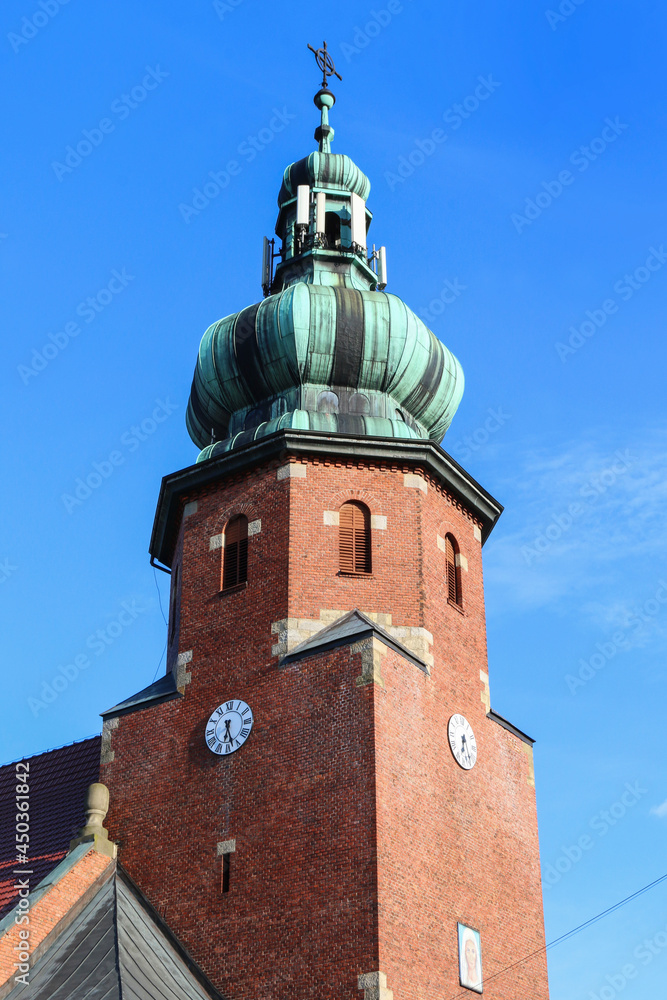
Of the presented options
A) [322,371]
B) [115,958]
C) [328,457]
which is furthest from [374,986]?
[322,371]

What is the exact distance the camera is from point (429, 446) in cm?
2767

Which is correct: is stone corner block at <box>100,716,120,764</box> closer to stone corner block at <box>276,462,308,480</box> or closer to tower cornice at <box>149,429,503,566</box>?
tower cornice at <box>149,429,503,566</box>

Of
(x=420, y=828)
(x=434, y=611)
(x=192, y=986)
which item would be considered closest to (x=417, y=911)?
(x=420, y=828)

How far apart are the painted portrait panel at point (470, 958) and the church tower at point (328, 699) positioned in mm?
34

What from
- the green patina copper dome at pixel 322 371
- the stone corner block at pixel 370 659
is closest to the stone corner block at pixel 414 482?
the green patina copper dome at pixel 322 371

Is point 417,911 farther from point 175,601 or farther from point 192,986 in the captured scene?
point 175,601

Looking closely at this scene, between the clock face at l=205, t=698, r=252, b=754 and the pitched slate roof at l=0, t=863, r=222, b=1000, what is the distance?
8.77ft

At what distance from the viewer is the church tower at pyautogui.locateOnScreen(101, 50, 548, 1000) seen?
77.4 ft

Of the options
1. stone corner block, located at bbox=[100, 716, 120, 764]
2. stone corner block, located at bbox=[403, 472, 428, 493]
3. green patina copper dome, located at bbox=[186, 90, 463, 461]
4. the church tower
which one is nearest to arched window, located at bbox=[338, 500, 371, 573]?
the church tower

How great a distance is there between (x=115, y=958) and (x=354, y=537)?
8.11 metres

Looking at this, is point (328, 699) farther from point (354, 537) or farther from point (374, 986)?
point (374, 986)

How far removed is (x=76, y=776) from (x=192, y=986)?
21.9 feet

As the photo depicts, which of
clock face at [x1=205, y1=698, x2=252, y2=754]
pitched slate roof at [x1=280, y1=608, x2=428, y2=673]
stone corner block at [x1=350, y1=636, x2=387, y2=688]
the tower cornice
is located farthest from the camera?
the tower cornice

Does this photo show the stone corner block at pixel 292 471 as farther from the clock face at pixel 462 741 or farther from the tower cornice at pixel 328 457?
the clock face at pixel 462 741
